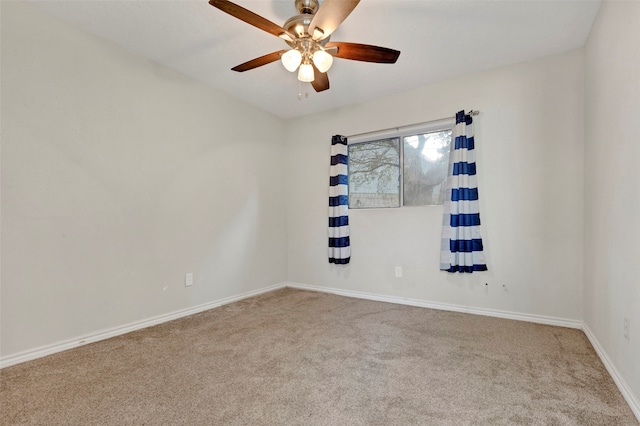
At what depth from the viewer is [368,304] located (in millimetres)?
3328

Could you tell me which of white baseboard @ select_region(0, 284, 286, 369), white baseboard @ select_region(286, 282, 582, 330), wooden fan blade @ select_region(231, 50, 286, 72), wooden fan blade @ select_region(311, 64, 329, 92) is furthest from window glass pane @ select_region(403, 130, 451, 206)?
white baseboard @ select_region(0, 284, 286, 369)

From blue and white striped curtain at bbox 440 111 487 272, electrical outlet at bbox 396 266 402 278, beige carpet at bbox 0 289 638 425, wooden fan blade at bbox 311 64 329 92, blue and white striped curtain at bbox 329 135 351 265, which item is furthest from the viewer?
blue and white striped curtain at bbox 329 135 351 265

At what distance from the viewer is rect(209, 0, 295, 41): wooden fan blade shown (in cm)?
154

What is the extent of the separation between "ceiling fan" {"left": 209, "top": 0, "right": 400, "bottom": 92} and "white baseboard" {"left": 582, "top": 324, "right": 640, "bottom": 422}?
2.18 metres

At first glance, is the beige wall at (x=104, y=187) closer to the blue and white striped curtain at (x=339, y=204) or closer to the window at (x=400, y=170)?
the blue and white striped curtain at (x=339, y=204)

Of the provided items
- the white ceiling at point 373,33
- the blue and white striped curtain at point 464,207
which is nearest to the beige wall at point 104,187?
the white ceiling at point 373,33

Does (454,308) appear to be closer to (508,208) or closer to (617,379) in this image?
(508,208)

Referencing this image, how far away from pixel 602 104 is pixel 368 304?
2533mm

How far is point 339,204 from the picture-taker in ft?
12.0

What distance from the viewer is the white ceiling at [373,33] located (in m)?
2.05

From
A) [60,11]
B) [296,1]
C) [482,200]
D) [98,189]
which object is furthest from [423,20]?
[98,189]

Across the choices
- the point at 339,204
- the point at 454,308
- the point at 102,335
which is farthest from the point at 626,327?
the point at 102,335

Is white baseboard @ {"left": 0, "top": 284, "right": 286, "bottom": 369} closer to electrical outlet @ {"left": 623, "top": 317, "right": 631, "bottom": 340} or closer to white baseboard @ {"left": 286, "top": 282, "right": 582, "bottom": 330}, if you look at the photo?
white baseboard @ {"left": 286, "top": 282, "right": 582, "bottom": 330}

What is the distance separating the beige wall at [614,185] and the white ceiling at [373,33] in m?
0.35
